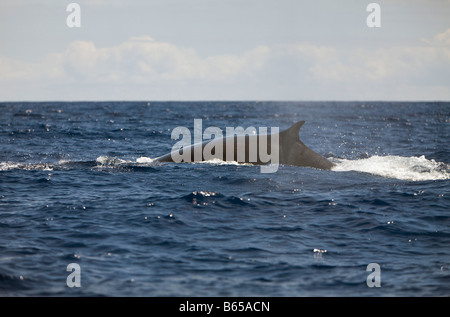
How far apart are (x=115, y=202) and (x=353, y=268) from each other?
6.82m

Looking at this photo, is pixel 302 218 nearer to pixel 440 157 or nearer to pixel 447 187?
pixel 447 187

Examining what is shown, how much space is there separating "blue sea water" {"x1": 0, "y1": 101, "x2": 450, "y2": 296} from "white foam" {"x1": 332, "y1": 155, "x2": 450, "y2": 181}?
0.34 feet

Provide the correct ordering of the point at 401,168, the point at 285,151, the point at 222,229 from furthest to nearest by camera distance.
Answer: the point at 401,168, the point at 285,151, the point at 222,229

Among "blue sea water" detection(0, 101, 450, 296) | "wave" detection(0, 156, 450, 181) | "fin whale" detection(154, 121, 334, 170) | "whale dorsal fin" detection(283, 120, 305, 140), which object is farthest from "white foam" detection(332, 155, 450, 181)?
"whale dorsal fin" detection(283, 120, 305, 140)

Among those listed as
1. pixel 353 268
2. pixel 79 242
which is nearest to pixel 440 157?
pixel 353 268

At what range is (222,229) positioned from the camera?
37.0ft

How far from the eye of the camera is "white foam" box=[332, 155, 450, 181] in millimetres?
17919

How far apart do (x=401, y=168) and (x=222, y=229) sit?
34.1 ft

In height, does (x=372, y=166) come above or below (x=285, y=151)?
below

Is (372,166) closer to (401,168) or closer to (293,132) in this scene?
(401,168)

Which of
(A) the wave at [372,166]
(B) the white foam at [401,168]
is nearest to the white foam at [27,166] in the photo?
(A) the wave at [372,166]

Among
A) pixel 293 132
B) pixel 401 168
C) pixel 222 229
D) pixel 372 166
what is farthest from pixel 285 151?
pixel 222 229

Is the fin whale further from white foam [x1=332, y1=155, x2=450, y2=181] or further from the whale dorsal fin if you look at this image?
white foam [x1=332, y1=155, x2=450, y2=181]

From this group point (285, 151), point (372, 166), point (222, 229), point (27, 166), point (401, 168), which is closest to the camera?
point (222, 229)
